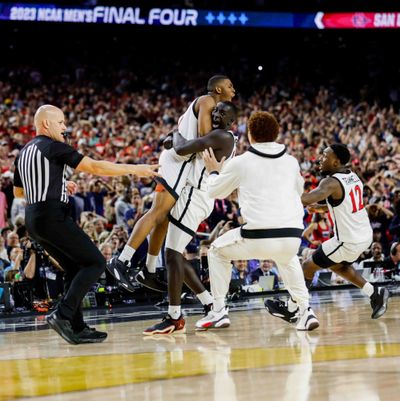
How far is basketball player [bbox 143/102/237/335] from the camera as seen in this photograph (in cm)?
805

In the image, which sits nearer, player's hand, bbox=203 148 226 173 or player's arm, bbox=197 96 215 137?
Result: player's hand, bbox=203 148 226 173

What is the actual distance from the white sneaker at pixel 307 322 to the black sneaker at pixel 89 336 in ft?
5.54

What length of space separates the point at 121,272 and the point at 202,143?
1.41 m

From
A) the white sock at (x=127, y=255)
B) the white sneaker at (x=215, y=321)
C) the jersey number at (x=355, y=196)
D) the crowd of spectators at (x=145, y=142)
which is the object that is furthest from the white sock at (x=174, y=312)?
the crowd of spectators at (x=145, y=142)

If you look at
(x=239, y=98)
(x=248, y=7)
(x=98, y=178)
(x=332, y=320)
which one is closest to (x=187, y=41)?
(x=248, y=7)

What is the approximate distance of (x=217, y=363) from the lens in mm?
5820

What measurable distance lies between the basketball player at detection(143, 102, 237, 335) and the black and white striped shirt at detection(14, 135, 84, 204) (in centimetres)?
130

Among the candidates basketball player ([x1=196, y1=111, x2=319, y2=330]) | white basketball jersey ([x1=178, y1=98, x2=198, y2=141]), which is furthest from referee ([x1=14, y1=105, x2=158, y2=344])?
white basketball jersey ([x1=178, y1=98, x2=198, y2=141])

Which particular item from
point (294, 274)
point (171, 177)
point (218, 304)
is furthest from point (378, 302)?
point (171, 177)

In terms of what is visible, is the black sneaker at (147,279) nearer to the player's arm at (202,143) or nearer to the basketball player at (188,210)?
the basketball player at (188,210)

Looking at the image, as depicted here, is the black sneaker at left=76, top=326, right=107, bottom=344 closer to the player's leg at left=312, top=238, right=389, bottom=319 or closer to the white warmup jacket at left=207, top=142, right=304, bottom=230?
the white warmup jacket at left=207, top=142, right=304, bottom=230

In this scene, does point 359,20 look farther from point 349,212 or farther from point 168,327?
point 168,327

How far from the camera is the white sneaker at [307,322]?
7691 millimetres

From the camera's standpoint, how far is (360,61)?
29984 millimetres
